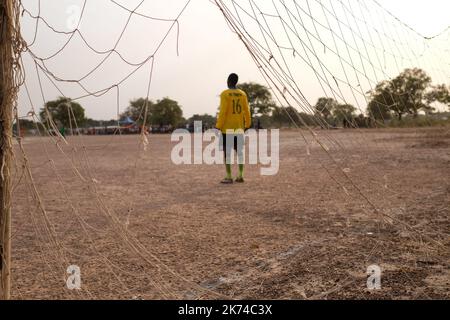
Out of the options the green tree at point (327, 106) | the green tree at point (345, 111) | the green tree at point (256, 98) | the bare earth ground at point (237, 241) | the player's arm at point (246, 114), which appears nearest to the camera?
the bare earth ground at point (237, 241)

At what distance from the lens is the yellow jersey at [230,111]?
6.84 metres

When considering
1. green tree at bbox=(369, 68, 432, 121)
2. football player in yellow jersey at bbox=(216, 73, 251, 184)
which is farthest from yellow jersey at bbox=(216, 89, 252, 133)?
green tree at bbox=(369, 68, 432, 121)

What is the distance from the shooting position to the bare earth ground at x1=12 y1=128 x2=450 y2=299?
2330 millimetres

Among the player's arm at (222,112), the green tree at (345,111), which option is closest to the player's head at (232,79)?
the player's arm at (222,112)

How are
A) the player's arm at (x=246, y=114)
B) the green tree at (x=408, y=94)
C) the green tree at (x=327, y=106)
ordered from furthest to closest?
the player's arm at (x=246, y=114)
the green tree at (x=408, y=94)
the green tree at (x=327, y=106)

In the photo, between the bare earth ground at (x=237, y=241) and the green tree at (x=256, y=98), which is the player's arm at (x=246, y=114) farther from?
the green tree at (x=256, y=98)

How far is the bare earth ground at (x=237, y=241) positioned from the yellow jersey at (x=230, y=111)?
1269 millimetres

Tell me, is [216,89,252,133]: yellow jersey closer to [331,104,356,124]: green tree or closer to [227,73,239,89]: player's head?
[227,73,239,89]: player's head

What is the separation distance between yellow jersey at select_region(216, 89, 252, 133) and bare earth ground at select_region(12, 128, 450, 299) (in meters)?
1.27

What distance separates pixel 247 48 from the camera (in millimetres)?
2178

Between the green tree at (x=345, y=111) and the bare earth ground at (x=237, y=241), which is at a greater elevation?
the green tree at (x=345, y=111)

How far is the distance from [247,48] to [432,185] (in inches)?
180
